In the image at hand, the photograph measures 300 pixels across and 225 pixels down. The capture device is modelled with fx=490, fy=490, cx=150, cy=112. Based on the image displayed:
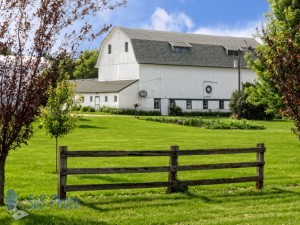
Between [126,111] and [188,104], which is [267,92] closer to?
[126,111]

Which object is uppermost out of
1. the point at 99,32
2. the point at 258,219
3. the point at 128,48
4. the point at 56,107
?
the point at 128,48

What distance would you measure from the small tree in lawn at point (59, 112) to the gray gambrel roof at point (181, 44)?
4860cm

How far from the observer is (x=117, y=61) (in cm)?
7075

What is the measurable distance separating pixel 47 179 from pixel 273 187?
22.3ft

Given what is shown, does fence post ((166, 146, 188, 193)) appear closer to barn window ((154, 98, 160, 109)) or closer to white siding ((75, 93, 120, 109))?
white siding ((75, 93, 120, 109))

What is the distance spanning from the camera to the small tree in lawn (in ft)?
57.6

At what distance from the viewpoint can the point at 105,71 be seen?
242 ft

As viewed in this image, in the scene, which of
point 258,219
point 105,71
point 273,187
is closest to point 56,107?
point 273,187

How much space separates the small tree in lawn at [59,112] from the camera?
17562 millimetres

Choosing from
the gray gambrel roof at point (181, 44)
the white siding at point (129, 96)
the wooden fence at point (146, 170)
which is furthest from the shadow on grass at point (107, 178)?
the gray gambrel roof at point (181, 44)

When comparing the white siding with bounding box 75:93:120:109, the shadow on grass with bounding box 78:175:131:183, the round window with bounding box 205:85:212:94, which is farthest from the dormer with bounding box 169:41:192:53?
the shadow on grass with bounding box 78:175:131:183

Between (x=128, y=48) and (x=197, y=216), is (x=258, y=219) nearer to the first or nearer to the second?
(x=197, y=216)

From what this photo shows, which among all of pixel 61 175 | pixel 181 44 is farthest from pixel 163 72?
pixel 61 175

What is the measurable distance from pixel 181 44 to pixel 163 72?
5815 mm
